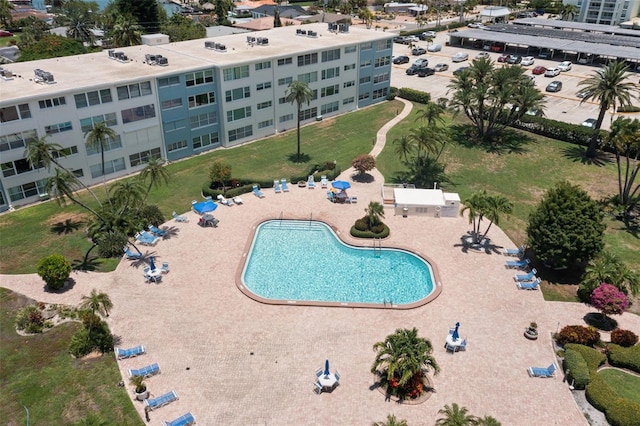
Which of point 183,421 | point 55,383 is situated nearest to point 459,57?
point 183,421

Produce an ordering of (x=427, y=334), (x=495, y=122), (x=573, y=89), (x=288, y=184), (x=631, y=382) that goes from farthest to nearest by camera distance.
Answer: (x=573, y=89) < (x=495, y=122) < (x=288, y=184) < (x=427, y=334) < (x=631, y=382)

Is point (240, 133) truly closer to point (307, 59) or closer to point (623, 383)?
point (307, 59)

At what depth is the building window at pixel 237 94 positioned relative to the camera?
199 ft

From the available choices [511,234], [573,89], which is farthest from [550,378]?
[573,89]

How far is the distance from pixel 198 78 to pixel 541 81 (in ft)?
218

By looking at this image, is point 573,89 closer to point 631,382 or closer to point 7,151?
point 631,382

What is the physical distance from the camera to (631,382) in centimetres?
3094

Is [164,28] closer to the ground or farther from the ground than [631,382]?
farther from the ground

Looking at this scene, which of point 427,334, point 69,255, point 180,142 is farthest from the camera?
point 180,142

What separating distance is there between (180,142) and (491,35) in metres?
86.1

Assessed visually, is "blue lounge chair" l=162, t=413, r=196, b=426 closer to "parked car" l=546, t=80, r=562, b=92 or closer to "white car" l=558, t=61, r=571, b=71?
"parked car" l=546, t=80, r=562, b=92

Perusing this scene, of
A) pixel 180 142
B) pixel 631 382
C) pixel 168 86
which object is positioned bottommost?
pixel 631 382

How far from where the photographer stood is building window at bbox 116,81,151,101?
52250 millimetres

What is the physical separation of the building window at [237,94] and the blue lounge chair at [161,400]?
40388 mm
